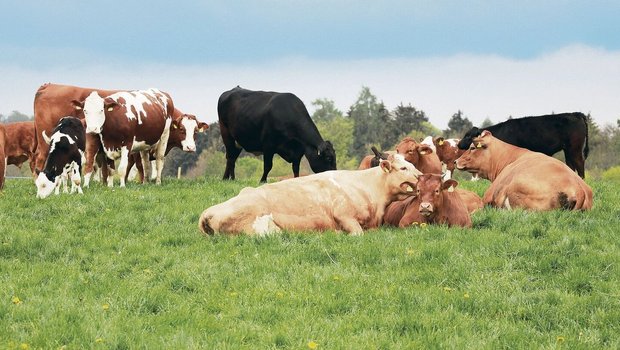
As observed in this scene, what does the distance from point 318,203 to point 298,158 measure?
10028 mm

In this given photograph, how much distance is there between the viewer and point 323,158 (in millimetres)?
19547

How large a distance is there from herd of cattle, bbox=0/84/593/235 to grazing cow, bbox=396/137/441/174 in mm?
30

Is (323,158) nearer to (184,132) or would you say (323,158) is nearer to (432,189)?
(184,132)

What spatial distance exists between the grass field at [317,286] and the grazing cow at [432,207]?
376 mm

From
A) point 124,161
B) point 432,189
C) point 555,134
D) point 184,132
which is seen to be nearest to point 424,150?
point 432,189

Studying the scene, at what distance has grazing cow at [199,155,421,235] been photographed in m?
10.1

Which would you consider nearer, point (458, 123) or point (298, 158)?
point (298, 158)

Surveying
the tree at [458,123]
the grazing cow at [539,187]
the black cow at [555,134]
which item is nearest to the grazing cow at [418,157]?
the grazing cow at [539,187]

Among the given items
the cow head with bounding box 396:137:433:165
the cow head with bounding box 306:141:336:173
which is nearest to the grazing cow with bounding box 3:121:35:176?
the cow head with bounding box 306:141:336:173

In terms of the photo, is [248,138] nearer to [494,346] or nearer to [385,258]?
[385,258]

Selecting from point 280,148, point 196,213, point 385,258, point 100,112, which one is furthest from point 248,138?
point 385,258

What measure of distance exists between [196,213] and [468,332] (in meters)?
7.07

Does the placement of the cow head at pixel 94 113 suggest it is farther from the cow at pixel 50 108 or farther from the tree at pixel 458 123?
the tree at pixel 458 123

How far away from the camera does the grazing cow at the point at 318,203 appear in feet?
33.0
